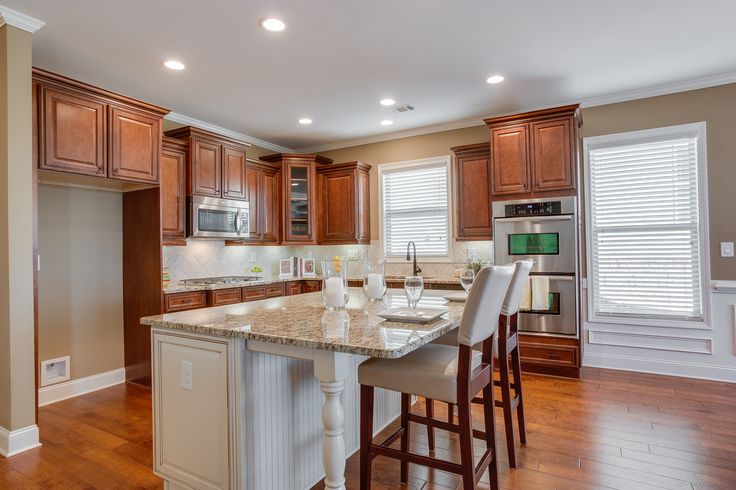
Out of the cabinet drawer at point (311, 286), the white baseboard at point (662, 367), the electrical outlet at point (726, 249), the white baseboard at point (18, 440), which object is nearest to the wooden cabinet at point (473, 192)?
the white baseboard at point (662, 367)

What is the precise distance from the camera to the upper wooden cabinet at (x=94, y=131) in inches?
115

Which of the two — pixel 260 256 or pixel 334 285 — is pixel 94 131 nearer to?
pixel 334 285

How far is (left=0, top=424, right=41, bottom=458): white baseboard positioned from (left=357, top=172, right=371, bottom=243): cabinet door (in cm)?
368

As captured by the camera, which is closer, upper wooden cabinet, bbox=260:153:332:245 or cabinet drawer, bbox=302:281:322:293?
cabinet drawer, bbox=302:281:322:293

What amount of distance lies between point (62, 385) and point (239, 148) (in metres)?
2.83

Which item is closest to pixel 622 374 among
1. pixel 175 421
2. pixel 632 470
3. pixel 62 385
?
pixel 632 470

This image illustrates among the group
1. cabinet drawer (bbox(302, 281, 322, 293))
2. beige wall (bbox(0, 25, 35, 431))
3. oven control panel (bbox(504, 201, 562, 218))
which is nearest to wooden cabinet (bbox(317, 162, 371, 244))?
cabinet drawer (bbox(302, 281, 322, 293))

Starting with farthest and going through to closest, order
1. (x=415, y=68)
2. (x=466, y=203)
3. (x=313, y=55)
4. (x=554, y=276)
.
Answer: (x=466, y=203), (x=554, y=276), (x=415, y=68), (x=313, y=55)

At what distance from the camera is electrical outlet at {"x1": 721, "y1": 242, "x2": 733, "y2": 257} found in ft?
12.4

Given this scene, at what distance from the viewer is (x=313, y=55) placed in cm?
325

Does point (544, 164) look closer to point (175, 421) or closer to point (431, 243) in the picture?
point (431, 243)

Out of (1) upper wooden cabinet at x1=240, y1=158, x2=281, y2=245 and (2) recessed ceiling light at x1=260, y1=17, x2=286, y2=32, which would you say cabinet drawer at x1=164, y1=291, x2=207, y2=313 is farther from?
(2) recessed ceiling light at x1=260, y1=17, x2=286, y2=32

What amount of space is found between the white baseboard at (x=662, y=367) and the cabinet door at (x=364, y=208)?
2.88 meters

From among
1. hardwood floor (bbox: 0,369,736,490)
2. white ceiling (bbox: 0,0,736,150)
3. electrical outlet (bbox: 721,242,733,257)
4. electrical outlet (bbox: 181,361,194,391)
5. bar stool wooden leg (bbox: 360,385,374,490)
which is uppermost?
white ceiling (bbox: 0,0,736,150)
